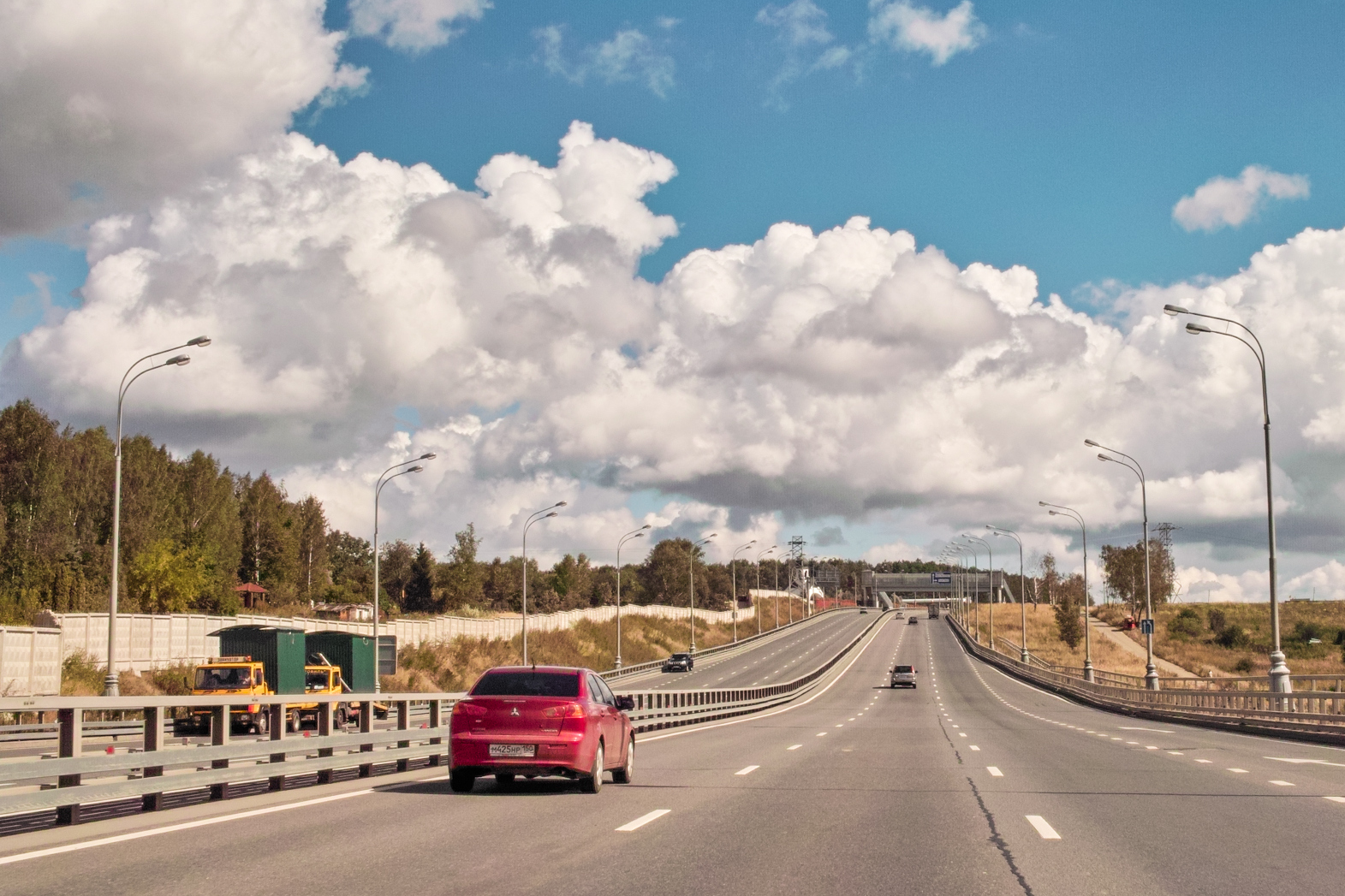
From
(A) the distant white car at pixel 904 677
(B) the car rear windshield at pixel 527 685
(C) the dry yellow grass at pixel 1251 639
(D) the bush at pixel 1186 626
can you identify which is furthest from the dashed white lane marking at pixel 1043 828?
(D) the bush at pixel 1186 626

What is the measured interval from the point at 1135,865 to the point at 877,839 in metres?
2.15

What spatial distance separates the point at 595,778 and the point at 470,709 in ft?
5.30

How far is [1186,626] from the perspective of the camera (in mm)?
137375

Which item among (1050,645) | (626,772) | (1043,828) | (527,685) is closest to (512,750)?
(527,685)

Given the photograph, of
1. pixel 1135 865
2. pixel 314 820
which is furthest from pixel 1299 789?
pixel 314 820

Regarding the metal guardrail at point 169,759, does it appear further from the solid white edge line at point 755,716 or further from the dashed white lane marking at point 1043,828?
the solid white edge line at point 755,716

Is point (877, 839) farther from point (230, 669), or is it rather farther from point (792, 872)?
point (230, 669)

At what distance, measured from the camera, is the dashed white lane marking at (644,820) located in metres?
11.7

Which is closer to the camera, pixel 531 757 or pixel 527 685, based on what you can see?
pixel 531 757

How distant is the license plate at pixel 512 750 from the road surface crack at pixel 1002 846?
483cm

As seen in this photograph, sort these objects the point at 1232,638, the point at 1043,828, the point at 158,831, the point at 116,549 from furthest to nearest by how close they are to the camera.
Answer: the point at 1232,638
the point at 116,549
the point at 1043,828
the point at 158,831

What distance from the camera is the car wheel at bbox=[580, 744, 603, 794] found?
49.6 ft

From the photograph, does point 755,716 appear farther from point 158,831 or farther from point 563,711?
point 158,831

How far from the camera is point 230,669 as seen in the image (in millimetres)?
37438
